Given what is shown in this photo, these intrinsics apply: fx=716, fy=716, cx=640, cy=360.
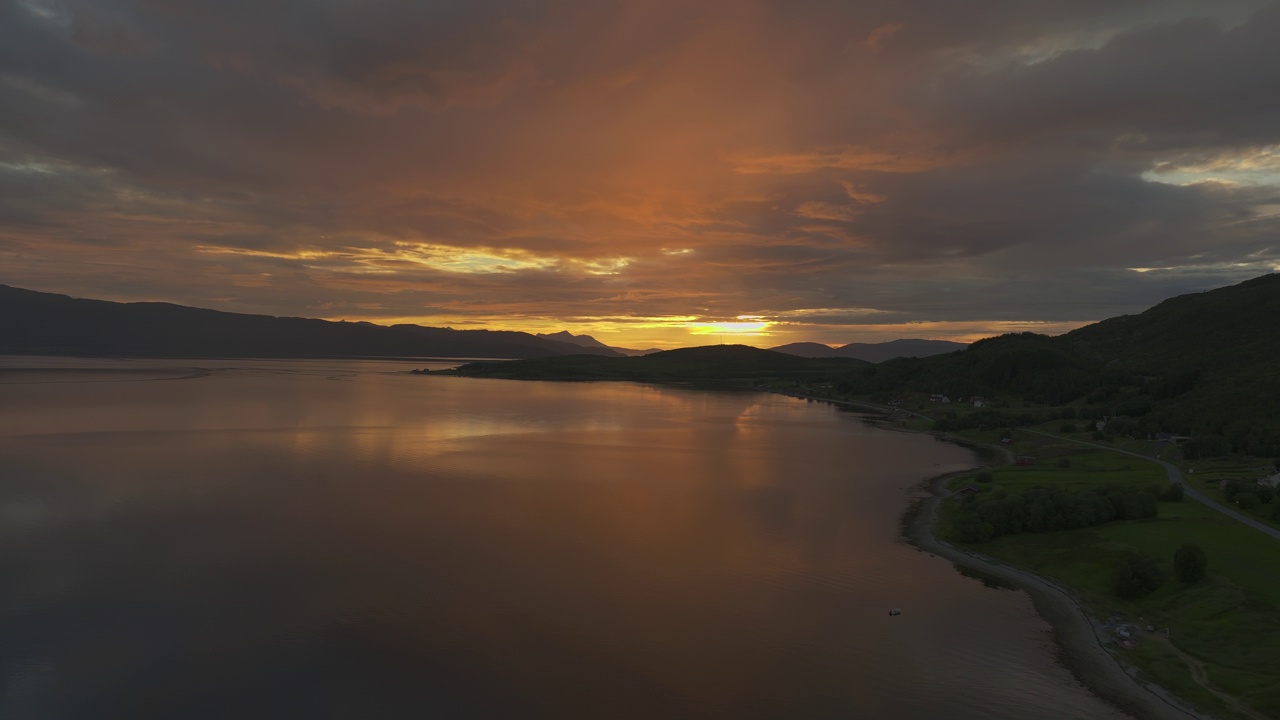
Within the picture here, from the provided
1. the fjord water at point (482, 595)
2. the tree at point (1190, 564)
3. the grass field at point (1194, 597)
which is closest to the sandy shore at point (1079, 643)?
the grass field at point (1194, 597)

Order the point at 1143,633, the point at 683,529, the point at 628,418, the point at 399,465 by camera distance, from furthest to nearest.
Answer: the point at 628,418 < the point at 399,465 < the point at 683,529 < the point at 1143,633

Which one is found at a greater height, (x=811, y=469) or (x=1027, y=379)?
(x=1027, y=379)

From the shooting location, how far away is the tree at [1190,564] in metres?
37.0

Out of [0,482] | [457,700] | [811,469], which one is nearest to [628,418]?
[811,469]

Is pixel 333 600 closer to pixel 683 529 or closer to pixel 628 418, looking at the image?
pixel 683 529

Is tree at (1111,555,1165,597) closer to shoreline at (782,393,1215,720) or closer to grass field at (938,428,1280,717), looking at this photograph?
grass field at (938,428,1280,717)

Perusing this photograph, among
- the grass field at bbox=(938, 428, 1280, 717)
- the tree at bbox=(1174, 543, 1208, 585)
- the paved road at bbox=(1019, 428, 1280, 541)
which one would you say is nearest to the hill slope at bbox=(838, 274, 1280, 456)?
the paved road at bbox=(1019, 428, 1280, 541)

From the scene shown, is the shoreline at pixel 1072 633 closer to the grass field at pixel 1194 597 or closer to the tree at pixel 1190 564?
the grass field at pixel 1194 597

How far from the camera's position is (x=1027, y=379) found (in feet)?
527

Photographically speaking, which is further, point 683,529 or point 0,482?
point 0,482

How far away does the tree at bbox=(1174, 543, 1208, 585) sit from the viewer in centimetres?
3697

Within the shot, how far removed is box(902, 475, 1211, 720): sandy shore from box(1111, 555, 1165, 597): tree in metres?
2.43

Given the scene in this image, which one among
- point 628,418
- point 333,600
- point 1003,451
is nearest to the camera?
point 333,600

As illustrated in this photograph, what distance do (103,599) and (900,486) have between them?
63.0m
